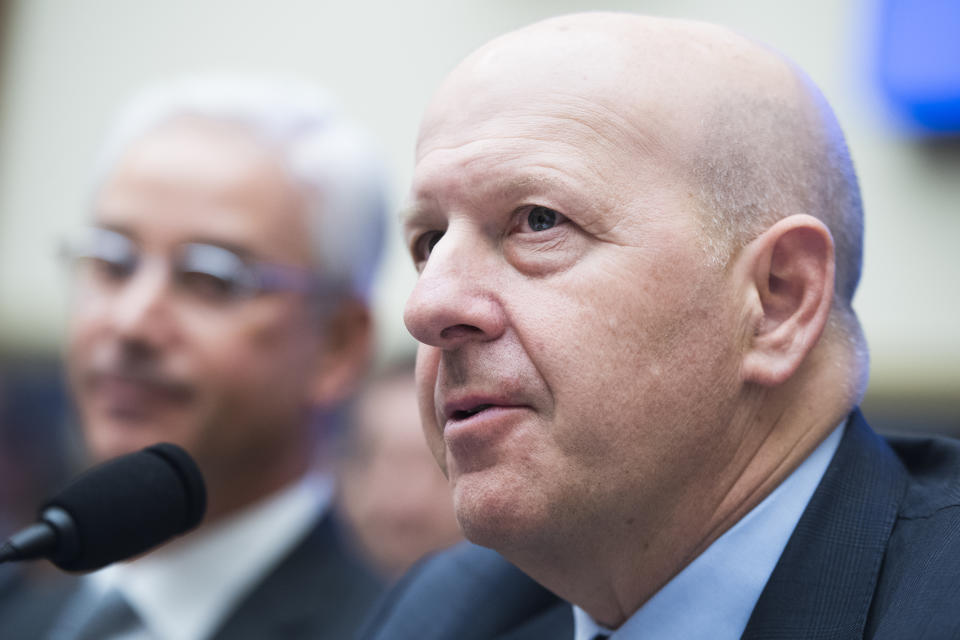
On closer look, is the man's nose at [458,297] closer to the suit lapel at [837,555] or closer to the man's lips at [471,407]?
the man's lips at [471,407]

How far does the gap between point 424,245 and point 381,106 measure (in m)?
4.68

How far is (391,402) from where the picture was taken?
171 inches

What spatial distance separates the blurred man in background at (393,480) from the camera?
13.4ft

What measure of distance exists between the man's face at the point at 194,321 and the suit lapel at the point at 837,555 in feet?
5.22

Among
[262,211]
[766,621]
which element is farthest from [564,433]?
[262,211]

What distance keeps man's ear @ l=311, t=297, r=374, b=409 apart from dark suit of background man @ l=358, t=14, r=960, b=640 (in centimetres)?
125

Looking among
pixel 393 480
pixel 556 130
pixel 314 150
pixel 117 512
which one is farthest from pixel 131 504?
pixel 393 480

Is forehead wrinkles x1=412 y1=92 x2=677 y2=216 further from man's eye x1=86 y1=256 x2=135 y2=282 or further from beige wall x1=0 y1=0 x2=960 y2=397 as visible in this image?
beige wall x1=0 y1=0 x2=960 y2=397

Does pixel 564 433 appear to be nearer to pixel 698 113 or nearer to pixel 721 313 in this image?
pixel 721 313

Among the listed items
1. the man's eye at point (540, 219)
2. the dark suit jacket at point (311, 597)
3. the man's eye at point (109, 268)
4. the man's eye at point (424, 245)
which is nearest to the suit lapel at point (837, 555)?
the man's eye at point (540, 219)

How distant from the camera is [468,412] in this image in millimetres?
1768

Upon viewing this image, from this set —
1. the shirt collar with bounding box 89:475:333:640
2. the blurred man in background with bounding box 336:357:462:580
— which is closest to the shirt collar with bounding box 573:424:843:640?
the shirt collar with bounding box 89:475:333:640

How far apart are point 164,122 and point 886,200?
3507mm

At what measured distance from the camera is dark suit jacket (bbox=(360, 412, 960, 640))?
4.83 feet
